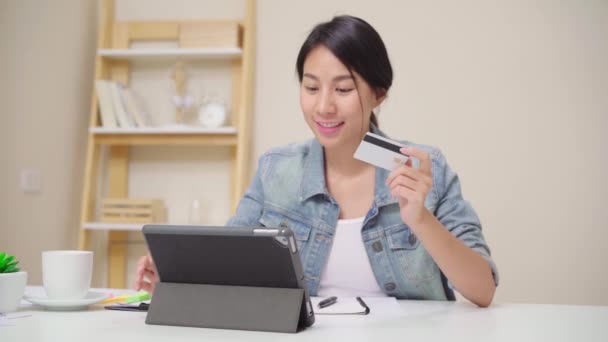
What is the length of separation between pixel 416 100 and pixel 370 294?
5.46ft

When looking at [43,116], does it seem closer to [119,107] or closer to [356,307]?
[119,107]

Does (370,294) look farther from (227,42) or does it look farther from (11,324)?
(227,42)

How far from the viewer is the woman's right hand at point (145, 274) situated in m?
1.25

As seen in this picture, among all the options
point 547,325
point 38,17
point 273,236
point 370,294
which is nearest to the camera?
point 273,236

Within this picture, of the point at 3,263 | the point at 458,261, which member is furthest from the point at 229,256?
the point at 458,261

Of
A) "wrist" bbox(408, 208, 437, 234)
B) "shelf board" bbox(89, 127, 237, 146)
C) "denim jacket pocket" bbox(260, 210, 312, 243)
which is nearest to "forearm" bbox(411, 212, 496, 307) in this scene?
"wrist" bbox(408, 208, 437, 234)

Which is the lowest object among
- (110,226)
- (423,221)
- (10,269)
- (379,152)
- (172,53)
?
(110,226)

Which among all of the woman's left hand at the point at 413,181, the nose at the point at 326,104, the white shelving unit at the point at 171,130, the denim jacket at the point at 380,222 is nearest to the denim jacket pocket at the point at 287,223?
the denim jacket at the point at 380,222

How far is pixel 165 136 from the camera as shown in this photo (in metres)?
2.96

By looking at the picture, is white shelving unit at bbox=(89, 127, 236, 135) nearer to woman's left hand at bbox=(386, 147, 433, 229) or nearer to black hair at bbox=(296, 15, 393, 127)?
black hair at bbox=(296, 15, 393, 127)

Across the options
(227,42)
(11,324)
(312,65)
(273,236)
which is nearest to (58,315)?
(11,324)

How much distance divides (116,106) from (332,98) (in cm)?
182

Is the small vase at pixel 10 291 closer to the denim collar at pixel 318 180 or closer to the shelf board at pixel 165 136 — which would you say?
the denim collar at pixel 318 180

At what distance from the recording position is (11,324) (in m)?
0.92
